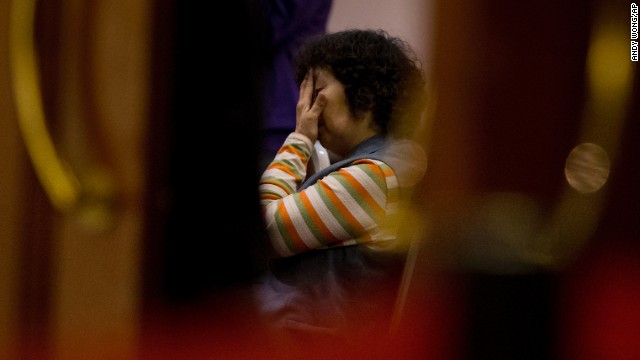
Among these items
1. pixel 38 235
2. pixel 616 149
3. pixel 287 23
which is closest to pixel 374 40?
pixel 287 23

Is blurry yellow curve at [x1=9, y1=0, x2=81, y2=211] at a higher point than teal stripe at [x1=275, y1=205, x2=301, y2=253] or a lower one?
higher

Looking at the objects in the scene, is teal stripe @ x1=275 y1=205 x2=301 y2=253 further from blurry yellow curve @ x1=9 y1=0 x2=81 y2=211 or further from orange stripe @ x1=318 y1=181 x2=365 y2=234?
blurry yellow curve @ x1=9 y1=0 x2=81 y2=211

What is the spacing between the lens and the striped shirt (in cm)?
56

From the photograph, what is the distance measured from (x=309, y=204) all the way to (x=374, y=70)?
0.13 meters

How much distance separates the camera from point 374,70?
555 millimetres

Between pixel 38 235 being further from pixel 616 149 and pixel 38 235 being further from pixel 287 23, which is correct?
pixel 616 149

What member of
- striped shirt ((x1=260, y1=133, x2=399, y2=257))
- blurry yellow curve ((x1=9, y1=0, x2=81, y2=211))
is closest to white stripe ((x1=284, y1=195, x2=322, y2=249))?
striped shirt ((x1=260, y1=133, x2=399, y2=257))

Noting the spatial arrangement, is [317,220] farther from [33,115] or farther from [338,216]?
[33,115]

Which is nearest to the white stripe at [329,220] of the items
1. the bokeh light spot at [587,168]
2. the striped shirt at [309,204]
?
the striped shirt at [309,204]

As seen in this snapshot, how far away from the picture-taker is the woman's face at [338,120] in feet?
1.85

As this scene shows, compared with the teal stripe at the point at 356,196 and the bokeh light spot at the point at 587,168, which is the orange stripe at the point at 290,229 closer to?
the teal stripe at the point at 356,196

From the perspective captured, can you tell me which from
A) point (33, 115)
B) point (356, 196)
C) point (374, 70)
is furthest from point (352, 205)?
point (33, 115)

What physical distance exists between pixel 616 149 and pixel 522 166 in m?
0.08

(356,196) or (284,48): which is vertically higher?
(284,48)
